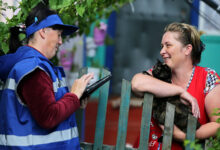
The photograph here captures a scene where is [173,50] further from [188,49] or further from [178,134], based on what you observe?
[178,134]

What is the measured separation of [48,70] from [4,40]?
0.67m

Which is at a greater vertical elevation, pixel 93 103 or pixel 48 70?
pixel 48 70

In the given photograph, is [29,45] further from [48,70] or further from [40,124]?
[40,124]

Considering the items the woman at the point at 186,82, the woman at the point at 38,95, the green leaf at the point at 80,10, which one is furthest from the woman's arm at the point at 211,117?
the green leaf at the point at 80,10

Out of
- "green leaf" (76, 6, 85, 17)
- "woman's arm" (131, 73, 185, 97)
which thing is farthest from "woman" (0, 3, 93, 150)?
"woman's arm" (131, 73, 185, 97)

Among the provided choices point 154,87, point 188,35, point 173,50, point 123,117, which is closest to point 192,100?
point 154,87

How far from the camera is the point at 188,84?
8.86 feet

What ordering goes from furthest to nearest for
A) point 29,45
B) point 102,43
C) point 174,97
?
1. point 102,43
2. point 174,97
3. point 29,45

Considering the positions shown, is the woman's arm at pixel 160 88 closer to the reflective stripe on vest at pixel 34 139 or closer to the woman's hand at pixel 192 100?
the woman's hand at pixel 192 100

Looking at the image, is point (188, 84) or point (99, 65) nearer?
point (188, 84)

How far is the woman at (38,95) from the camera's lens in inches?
81.6

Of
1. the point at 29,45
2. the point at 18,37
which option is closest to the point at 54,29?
the point at 29,45

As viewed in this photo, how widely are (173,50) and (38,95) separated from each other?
1.18 metres

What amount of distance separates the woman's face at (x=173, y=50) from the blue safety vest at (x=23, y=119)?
95cm
